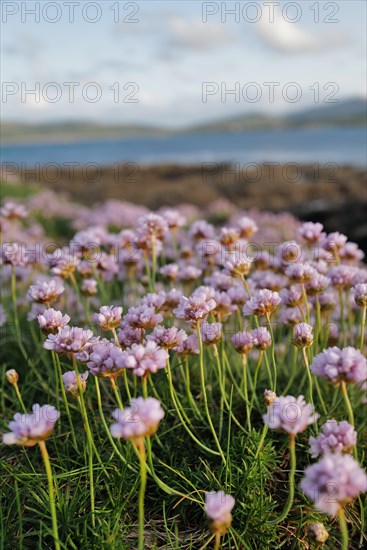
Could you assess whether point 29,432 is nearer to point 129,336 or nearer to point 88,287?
point 129,336

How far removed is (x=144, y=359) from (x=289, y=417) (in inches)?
19.1

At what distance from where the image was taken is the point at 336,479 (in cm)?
146

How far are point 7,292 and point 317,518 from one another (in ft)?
11.7

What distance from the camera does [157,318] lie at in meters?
2.40

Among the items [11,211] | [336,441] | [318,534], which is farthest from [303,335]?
[11,211]

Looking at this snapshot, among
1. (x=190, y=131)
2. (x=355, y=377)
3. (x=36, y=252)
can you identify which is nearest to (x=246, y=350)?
(x=355, y=377)

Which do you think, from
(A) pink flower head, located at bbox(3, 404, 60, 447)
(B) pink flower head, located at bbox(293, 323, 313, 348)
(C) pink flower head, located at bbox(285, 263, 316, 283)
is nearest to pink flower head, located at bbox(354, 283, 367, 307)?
(C) pink flower head, located at bbox(285, 263, 316, 283)

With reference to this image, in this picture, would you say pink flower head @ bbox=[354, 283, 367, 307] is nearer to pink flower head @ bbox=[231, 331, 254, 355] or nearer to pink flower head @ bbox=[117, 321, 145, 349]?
pink flower head @ bbox=[231, 331, 254, 355]

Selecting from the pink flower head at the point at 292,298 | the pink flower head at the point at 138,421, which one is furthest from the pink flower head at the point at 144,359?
the pink flower head at the point at 292,298

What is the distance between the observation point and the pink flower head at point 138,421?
1545 millimetres

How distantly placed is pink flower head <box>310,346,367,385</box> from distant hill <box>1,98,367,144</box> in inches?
5330

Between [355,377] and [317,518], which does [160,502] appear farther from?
[355,377]

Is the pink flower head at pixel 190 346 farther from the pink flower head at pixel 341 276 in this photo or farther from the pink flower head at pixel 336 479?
the pink flower head at pixel 336 479

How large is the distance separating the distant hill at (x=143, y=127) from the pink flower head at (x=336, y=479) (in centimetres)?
13576
